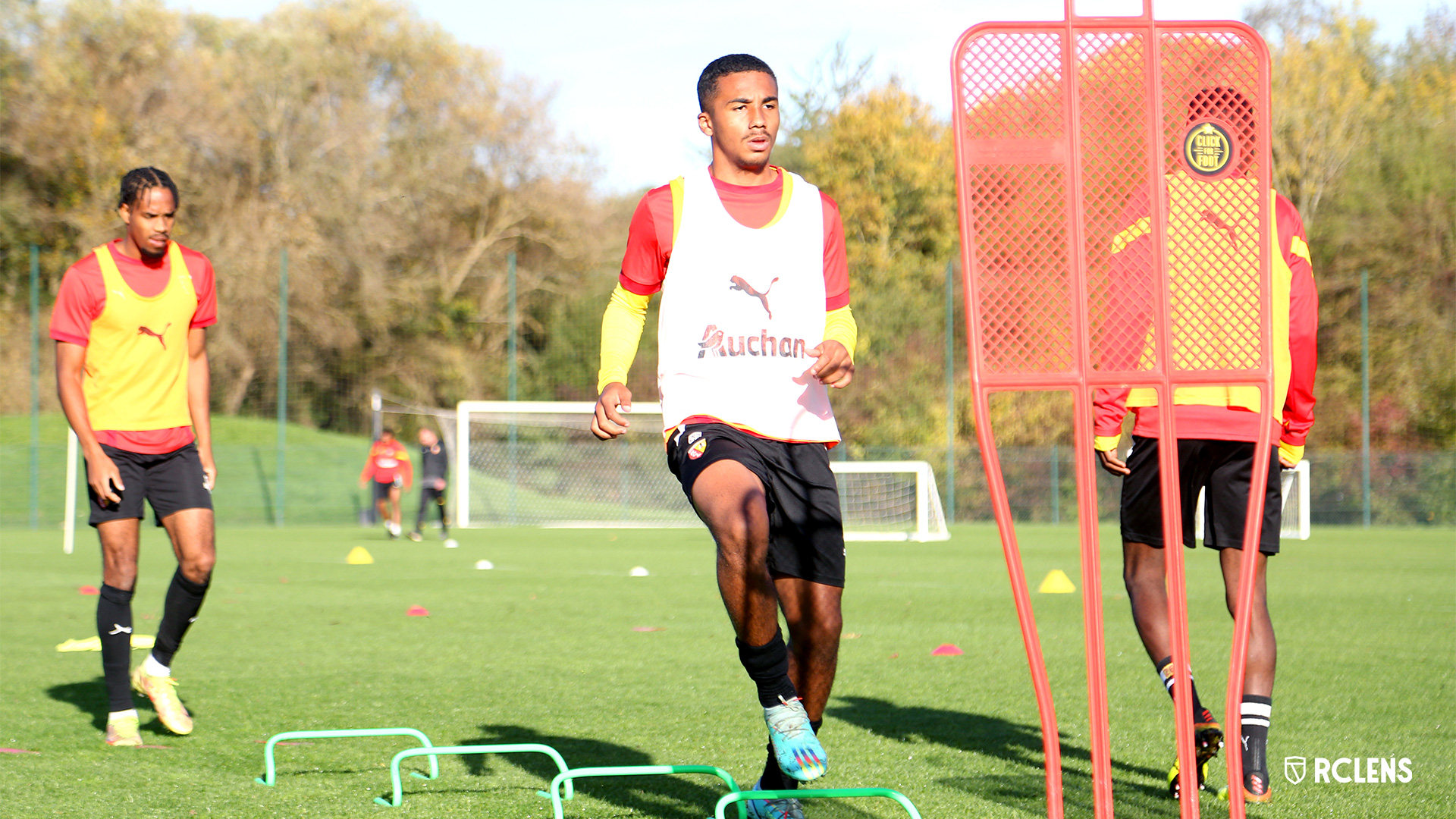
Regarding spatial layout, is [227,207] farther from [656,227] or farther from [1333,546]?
[656,227]

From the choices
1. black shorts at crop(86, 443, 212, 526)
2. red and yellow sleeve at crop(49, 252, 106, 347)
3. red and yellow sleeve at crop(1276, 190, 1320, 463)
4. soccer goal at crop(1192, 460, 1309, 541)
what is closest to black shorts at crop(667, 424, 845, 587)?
red and yellow sleeve at crop(1276, 190, 1320, 463)

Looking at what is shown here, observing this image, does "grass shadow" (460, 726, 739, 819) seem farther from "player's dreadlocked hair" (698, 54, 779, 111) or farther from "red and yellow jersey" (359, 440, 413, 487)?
"red and yellow jersey" (359, 440, 413, 487)

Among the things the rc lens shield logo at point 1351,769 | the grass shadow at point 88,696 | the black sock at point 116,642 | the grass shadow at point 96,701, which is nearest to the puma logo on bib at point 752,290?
the rc lens shield logo at point 1351,769

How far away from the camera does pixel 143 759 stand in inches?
184

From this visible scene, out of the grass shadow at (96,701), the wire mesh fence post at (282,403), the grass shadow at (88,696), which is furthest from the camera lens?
the wire mesh fence post at (282,403)

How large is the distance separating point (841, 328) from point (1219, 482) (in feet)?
4.42

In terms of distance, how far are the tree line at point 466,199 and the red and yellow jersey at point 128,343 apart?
71.9 ft

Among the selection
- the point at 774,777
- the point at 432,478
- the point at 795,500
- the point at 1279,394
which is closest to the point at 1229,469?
the point at 1279,394

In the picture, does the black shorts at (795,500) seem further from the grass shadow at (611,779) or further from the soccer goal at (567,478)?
the soccer goal at (567,478)

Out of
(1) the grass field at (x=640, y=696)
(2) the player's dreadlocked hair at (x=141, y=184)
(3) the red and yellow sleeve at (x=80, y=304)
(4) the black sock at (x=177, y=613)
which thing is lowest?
(1) the grass field at (x=640, y=696)

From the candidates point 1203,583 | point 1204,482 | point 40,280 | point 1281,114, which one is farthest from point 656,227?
point 1281,114

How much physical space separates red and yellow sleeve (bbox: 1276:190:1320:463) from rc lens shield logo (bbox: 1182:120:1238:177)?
1.12m

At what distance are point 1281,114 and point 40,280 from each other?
28582 mm

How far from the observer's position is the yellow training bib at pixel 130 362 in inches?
204
